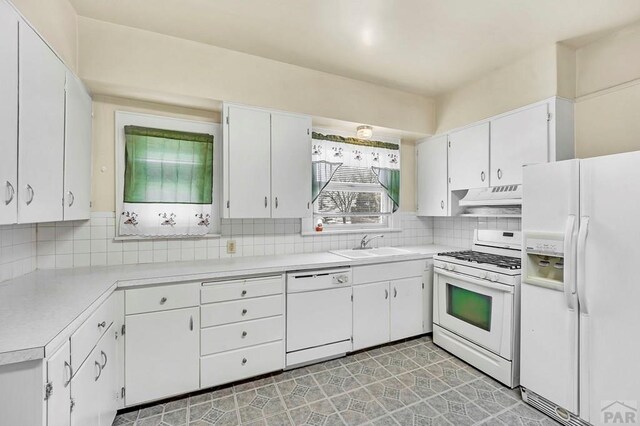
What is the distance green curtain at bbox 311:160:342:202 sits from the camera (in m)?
3.04

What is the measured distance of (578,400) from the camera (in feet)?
5.80

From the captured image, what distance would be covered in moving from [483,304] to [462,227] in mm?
1231

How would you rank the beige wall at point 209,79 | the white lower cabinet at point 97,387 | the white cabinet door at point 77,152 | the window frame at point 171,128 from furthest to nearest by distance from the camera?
the window frame at point 171,128, the beige wall at point 209,79, the white cabinet door at point 77,152, the white lower cabinet at point 97,387

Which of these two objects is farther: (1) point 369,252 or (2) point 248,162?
(1) point 369,252

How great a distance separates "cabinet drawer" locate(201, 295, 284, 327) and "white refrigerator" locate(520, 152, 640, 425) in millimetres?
1823

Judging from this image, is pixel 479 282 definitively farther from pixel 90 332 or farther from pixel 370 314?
pixel 90 332

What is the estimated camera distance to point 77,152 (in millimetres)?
1973

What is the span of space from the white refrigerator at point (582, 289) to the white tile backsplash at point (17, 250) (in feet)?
11.1

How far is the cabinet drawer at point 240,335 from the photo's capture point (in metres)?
2.13

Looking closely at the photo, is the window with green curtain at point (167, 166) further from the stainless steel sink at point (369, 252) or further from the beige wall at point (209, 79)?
the stainless steel sink at point (369, 252)

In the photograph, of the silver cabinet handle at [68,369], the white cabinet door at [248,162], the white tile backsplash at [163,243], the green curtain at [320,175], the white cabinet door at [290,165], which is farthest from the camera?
the green curtain at [320,175]

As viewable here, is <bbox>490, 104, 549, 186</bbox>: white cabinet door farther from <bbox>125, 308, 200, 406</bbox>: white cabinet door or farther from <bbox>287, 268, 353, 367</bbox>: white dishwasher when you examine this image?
<bbox>125, 308, 200, 406</bbox>: white cabinet door

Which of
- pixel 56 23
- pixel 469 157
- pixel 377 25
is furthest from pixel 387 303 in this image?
pixel 56 23

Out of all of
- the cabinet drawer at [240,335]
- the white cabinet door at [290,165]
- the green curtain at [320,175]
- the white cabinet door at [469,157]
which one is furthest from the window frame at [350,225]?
the cabinet drawer at [240,335]
